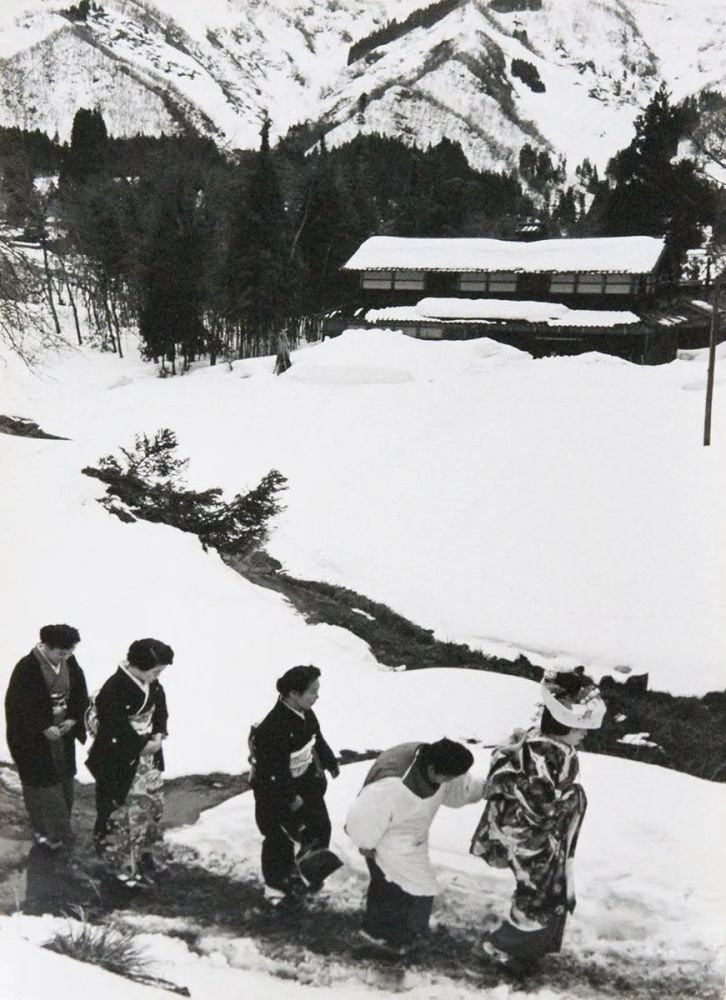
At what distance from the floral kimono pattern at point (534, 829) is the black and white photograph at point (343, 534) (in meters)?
0.01

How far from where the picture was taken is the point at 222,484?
366cm

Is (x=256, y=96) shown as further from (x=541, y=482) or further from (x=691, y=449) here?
(x=691, y=449)

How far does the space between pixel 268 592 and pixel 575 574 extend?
1300 mm

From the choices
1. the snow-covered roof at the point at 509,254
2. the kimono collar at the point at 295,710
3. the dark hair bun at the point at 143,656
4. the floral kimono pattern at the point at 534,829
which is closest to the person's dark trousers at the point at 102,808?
the dark hair bun at the point at 143,656

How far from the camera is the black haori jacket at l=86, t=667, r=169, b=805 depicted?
296 cm

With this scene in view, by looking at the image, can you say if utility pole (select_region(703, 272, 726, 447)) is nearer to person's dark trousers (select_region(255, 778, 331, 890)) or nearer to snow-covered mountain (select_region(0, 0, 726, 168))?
snow-covered mountain (select_region(0, 0, 726, 168))

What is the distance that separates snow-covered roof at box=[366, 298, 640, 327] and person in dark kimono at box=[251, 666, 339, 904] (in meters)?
3.45

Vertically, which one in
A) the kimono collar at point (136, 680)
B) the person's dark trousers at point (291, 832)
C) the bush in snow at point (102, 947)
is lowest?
the bush in snow at point (102, 947)

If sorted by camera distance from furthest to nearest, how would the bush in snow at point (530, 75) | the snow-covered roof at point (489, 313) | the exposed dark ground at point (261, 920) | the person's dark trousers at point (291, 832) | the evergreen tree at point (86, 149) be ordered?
the snow-covered roof at point (489, 313), the evergreen tree at point (86, 149), the bush in snow at point (530, 75), the person's dark trousers at point (291, 832), the exposed dark ground at point (261, 920)

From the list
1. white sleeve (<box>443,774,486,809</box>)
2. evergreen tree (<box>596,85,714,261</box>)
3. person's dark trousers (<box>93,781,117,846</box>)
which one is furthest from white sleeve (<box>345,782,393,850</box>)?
evergreen tree (<box>596,85,714,261</box>)

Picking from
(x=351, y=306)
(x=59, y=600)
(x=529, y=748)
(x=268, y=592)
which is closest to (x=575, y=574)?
(x=529, y=748)

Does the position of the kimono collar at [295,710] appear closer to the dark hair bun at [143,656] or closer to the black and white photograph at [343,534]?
the black and white photograph at [343,534]

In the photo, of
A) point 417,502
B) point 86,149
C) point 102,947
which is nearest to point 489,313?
point 86,149

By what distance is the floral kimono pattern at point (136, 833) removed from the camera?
310 centimetres
